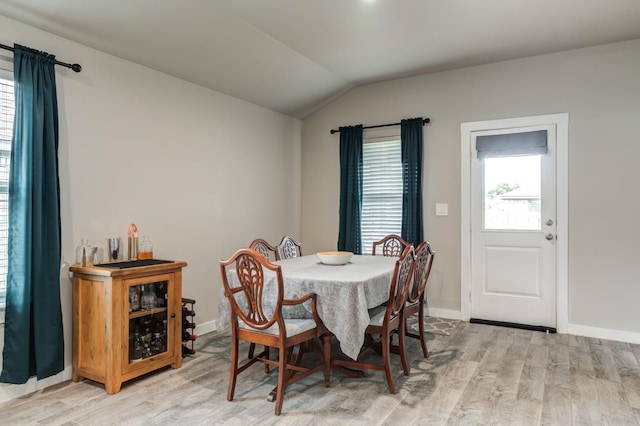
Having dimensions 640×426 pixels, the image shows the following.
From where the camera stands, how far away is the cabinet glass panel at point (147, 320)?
2.91m

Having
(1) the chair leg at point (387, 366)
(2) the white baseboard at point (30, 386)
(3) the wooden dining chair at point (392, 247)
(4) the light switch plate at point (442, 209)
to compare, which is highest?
(4) the light switch plate at point (442, 209)

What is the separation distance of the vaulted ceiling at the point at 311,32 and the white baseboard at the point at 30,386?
2160 mm

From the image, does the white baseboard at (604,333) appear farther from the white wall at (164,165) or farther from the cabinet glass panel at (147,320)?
the cabinet glass panel at (147,320)

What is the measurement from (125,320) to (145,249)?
0.76 meters

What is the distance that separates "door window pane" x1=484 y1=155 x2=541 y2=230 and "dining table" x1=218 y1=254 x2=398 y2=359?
1.93 m

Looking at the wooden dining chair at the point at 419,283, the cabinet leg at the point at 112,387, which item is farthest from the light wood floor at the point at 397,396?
the wooden dining chair at the point at 419,283

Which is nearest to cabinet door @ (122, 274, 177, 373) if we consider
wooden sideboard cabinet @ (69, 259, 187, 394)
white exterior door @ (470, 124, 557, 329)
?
wooden sideboard cabinet @ (69, 259, 187, 394)

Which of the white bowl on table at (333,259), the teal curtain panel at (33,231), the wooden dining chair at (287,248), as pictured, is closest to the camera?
the teal curtain panel at (33,231)

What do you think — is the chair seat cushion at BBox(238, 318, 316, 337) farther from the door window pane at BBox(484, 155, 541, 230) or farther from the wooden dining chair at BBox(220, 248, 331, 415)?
the door window pane at BBox(484, 155, 541, 230)

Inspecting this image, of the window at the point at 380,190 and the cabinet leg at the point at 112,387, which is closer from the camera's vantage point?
the cabinet leg at the point at 112,387

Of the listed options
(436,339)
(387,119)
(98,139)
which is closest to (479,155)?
(387,119)

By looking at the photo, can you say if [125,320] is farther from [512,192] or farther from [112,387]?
[512,192]

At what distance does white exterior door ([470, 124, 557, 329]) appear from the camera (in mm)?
4172

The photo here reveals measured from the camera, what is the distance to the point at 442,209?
4.67 metres
